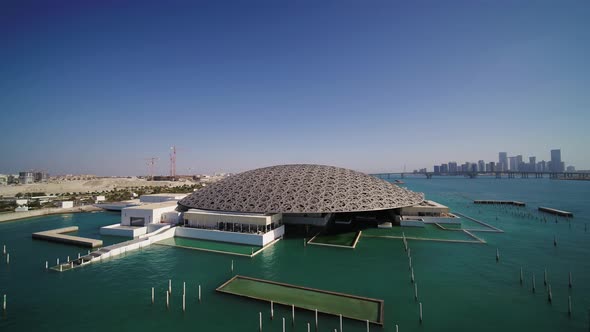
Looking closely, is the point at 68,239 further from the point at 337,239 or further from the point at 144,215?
Answer: the point at 337,239

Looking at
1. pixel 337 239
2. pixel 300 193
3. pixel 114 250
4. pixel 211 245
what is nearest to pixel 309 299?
pixel 337 239

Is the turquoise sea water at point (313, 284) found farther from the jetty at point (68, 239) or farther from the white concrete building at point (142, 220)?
the white concrete building at point (142, 220)

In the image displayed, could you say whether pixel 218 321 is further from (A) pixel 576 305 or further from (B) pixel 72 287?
(A) pixel 576 305

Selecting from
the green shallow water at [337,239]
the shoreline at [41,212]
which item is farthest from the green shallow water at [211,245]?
the shoreline at [41,212]

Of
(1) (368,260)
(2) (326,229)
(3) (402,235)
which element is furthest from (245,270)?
(3) (402,235)

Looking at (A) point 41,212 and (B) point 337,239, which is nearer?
(B) point 337,239

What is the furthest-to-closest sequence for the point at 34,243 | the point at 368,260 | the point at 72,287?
1. the point at 34,243
2. the point at 368,260
3. the point at 72,287
